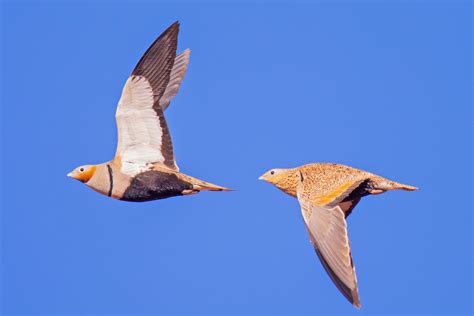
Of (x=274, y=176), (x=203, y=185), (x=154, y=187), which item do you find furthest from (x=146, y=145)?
(x=274, y=176)

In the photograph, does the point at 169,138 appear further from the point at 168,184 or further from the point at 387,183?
the point at 387,183

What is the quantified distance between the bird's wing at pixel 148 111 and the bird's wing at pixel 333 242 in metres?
1.78

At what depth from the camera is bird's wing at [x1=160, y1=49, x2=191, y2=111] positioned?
14977mm

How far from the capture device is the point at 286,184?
1493cm

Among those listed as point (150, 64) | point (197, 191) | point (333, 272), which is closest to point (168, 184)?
point (197, 191)

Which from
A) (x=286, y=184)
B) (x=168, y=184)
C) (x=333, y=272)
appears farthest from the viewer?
(x=286, y=184)

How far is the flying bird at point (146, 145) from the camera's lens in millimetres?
14062

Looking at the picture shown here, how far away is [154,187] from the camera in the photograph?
1402 cm

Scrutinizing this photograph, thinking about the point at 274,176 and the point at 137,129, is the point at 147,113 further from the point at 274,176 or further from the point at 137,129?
the point at 274,176

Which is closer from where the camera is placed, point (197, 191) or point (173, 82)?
point (197, 191)

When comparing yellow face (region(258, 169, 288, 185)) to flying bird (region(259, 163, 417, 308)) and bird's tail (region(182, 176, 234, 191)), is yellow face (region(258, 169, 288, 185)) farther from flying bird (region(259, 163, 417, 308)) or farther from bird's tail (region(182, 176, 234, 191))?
bird's tail (region(182, 176, 234, 191))

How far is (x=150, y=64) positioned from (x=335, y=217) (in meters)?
2.84

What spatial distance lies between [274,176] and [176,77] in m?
1.75

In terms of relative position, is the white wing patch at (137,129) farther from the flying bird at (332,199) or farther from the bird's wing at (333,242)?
the bird's wing at (333,242)
